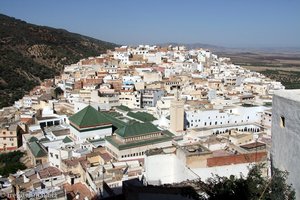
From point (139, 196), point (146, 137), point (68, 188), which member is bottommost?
point (68, 188)

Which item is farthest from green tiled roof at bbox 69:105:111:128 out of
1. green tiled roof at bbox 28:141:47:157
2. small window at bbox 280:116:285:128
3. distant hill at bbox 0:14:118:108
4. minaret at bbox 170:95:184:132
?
distant hill at bbox 0:14:118:108

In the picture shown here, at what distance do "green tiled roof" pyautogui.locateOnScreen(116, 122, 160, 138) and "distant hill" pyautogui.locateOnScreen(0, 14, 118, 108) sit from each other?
28.0 m

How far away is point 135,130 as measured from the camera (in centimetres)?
A: 2277

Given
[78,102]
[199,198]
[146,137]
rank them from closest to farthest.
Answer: [199,198]
[146,137]
[78,102]

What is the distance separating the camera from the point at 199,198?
328 inches

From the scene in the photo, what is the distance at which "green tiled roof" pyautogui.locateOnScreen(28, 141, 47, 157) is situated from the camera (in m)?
24.0

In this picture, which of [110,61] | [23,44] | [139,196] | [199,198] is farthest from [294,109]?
[23,44]

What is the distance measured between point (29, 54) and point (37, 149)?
53374mm

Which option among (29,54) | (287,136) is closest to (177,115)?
(287,136)

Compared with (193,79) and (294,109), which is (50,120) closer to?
(193,79)

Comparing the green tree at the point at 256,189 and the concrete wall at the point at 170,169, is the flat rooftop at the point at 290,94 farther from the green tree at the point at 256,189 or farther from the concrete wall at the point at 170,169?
the concrete wall at the point at 170,169

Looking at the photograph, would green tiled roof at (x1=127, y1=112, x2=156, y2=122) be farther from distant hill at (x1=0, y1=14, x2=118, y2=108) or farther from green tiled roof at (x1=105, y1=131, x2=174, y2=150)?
distant hill at (x1=0, y1=14, x2=118, y2=108)

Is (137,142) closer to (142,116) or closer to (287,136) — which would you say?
(142,116)

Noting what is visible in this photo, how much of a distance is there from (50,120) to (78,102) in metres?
3.41
